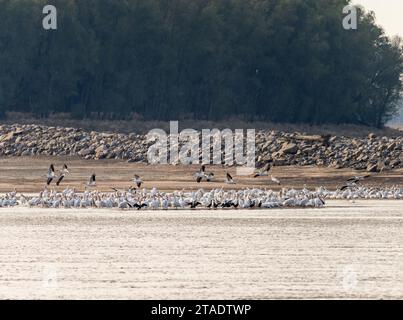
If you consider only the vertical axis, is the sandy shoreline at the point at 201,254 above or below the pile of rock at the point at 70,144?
above

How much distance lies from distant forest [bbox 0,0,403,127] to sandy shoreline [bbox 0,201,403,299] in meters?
55.2

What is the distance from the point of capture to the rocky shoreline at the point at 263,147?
6838 cm

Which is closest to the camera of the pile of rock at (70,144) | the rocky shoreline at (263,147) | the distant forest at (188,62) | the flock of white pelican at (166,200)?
the flock of white pelican at (166,200)

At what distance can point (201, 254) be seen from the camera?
3281cm

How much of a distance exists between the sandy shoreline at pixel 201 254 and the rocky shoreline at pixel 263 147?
2061 cm

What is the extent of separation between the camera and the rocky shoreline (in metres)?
68.4

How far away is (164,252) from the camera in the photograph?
33.2 metres

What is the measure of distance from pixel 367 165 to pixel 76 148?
57.2ft

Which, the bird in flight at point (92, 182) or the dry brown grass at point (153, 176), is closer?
the bird in flight at point (92, 182)

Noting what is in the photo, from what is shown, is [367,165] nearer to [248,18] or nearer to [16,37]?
[16,37]

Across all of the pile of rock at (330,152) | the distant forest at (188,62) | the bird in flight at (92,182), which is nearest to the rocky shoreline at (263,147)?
the pile of rock at (330,152)

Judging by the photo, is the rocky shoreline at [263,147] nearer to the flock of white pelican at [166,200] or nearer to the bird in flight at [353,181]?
the bird in flight at [353,181]

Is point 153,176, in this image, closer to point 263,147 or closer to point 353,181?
point 353,181
